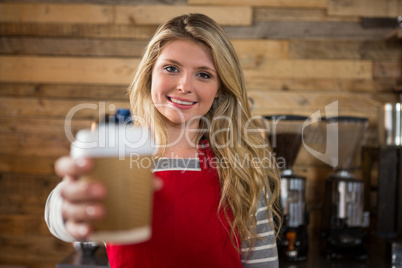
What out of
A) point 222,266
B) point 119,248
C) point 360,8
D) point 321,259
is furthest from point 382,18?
point 119,248

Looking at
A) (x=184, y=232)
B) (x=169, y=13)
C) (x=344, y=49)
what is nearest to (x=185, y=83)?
(x=184, y=232)

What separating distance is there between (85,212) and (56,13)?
86.0 inches

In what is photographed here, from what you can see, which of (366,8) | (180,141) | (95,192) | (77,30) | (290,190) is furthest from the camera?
(77,30)

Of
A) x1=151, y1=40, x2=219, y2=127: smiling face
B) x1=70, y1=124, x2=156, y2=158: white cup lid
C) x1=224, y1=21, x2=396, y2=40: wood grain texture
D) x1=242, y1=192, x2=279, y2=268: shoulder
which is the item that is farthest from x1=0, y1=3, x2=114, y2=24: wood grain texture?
x1=70, y1=124, x2=156, y2=158: white cup lid

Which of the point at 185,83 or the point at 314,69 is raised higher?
the point at 314,69

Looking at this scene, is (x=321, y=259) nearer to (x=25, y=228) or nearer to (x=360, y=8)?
(x=360, y=8)

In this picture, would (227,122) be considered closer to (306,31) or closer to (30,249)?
(306,31)

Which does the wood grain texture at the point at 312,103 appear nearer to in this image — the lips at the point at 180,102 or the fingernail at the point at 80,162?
the lips at the point at 180,102

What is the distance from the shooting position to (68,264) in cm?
188

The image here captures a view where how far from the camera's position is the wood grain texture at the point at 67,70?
8.22ft

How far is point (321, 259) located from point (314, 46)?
46.9 inches

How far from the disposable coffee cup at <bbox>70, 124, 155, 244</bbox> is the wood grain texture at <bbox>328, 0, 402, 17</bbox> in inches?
81.6

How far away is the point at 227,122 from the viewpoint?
1.36m

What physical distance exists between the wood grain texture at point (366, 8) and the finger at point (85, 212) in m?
2.16
